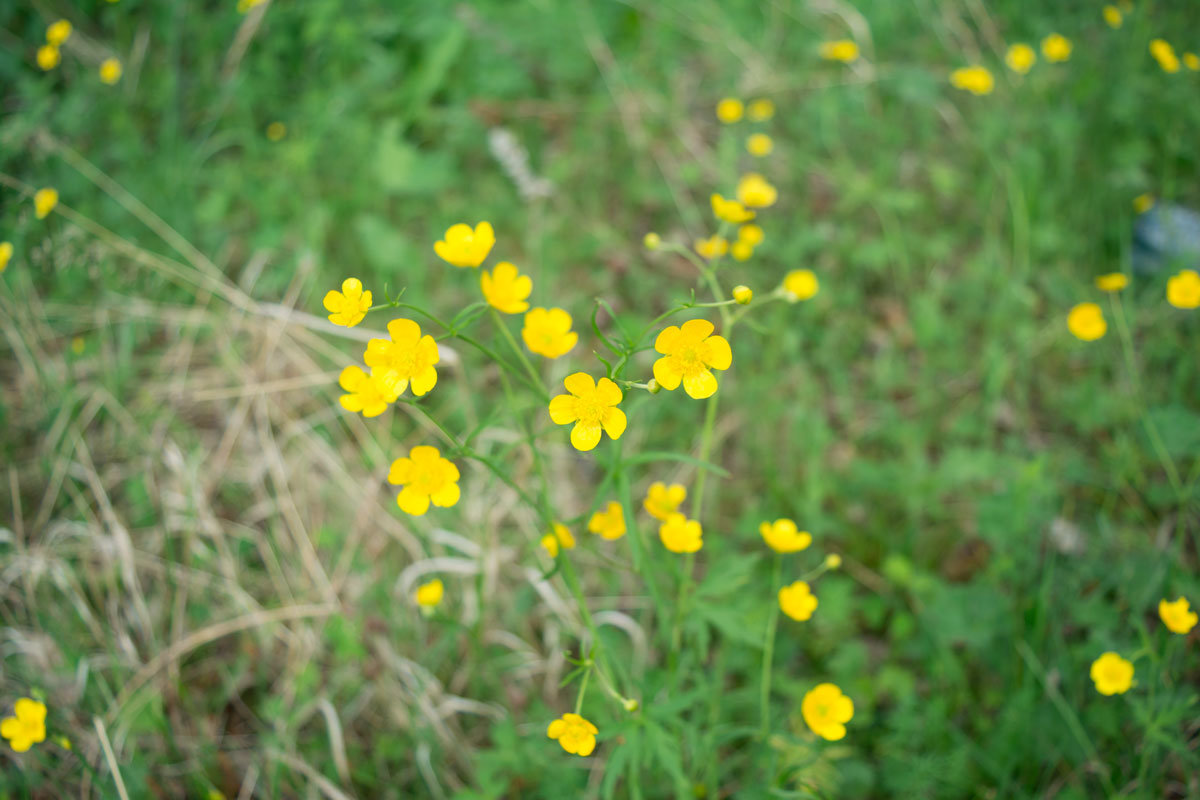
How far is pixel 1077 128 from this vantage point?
2836mm

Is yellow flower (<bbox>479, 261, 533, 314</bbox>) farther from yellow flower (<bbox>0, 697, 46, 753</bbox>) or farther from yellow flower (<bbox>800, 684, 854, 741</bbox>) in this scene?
yellow flower (<bbox>0, 697, 46, 753</bbox>)

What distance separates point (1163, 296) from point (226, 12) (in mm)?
4065

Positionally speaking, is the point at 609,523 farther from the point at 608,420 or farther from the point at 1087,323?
the point at 1087,323

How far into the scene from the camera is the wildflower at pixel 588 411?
44.3 inches

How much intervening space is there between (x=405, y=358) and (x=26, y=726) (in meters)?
1.29

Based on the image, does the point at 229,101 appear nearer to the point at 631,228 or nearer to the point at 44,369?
the point at 44,369

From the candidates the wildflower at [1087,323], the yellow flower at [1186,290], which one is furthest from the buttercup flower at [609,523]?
the yellow flower at [1186,290]

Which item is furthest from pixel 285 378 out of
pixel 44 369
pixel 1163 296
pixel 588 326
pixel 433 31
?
pixel 1163 296

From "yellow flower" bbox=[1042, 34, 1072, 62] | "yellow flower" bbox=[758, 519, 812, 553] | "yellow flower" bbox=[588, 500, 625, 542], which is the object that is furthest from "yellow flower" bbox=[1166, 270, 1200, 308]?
"yellow flower" bbox=[588, 500, 625, 542]

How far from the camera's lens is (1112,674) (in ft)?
5.10

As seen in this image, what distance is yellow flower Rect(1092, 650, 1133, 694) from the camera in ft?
5.01

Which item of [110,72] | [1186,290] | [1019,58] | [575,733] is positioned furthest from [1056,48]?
[110,72]

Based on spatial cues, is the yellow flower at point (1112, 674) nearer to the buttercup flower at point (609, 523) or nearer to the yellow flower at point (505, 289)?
the buttercup flower at point (609, 523)

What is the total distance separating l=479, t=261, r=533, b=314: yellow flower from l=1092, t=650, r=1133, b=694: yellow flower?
1.45 meters
